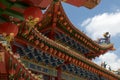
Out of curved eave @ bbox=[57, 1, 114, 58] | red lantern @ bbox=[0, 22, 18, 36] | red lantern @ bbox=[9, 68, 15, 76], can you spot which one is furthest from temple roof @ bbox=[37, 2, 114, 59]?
red lantern @ bbox=[0, 22, 18, 36]

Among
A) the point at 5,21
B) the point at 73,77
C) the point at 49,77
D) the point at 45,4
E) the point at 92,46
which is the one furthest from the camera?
the point at 92,46

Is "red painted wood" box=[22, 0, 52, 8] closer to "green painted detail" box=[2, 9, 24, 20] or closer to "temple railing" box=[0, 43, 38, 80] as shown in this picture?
Result: "green painted detail" box=[2, 9, 24, 20]

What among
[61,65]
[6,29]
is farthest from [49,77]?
[6,29]

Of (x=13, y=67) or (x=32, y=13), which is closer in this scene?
(x=32, y=13)

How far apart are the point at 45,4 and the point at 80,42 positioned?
651 inches

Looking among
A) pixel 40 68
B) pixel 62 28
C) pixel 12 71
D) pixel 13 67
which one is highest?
pixel 62 28

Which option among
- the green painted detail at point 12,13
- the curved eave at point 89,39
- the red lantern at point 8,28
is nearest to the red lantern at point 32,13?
the green painted detail at point 12,13

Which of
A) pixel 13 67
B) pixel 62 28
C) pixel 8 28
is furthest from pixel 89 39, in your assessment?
pixel 8 28

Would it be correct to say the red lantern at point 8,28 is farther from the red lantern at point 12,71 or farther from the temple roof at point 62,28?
the temple roof at point 62,28

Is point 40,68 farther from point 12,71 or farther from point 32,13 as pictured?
point 32,13

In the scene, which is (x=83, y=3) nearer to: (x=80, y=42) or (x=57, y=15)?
(x=57, y=15)

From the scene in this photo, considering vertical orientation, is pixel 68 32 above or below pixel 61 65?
above

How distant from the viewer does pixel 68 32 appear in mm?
17203

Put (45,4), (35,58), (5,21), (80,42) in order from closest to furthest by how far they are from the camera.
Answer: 1. (45,4)
2. (5,21)
3. (35,58)
4. (80,42)
